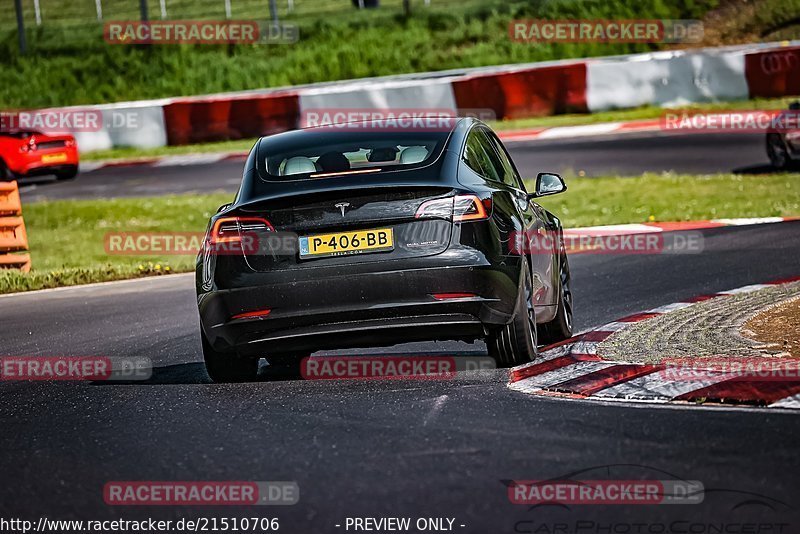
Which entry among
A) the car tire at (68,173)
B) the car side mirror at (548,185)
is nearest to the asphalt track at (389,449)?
the car side mirror at (548,185)

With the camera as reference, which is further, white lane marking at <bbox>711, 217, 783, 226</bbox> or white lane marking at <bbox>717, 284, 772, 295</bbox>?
white lane marking at <bbox>711, 217, 783, 226</bbox>

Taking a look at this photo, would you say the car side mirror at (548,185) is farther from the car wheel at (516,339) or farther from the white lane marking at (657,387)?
the white lane marking at (657,387)

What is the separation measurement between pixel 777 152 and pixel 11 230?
36.1 feet

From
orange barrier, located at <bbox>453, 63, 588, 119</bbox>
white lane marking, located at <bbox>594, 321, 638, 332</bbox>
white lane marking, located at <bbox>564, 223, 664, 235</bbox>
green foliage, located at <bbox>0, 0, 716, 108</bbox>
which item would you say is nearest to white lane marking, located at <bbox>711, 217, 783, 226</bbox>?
white lane marking, located at <bbox>564, 223, 664, 235</bbox>

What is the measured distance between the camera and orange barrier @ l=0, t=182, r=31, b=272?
667 inches

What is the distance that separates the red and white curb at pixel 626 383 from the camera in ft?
22.7

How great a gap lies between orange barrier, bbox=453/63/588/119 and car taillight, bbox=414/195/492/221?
71.8 feet

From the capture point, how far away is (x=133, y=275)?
55.6 ft

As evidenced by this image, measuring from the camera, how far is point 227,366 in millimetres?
8672

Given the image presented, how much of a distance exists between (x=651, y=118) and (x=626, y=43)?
960 centimetres

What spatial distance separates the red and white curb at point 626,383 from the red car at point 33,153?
20.0 m

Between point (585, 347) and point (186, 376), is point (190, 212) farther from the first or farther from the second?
point (585, 347)

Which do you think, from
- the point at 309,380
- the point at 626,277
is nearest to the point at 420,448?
the point at 309,380

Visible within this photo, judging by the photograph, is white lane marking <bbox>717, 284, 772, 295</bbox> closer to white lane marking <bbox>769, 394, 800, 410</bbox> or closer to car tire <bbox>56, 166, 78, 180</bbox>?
white lane marking <bbox>769, 394, 800, 410</bbox>
